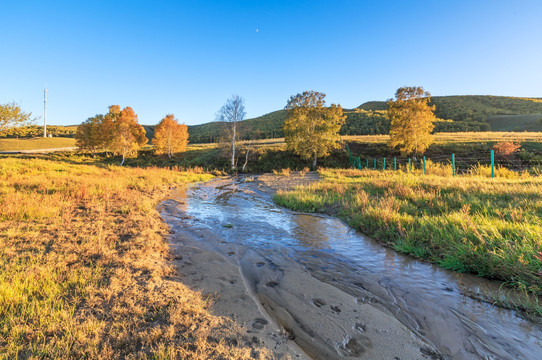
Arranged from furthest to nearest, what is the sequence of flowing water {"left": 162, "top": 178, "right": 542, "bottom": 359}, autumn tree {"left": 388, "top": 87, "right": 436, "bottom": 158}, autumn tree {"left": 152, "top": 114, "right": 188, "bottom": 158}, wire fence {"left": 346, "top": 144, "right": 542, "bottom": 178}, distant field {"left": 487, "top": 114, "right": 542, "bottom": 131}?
distant field {"left": 487, "top": 114, "right": 542, "bottom": 131} → autumn tree {"left": 152, "top": 114, "right": 188, "bottom": 158} → autumn tree {"left": 388, "top": 87, "right": 436, "bottom": 158} → wire fence {"left": 346, "top": 144, "right": 542, "bottom": 178} → flowing water {"left": 162, "top": 178, "right": 542, "bottom": 359}

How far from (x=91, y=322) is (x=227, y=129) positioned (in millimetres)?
32920

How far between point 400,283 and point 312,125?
2918cm

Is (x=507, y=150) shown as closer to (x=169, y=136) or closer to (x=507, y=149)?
(x=507, y=149)

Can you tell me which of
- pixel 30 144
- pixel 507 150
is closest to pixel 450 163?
pixel 507 150

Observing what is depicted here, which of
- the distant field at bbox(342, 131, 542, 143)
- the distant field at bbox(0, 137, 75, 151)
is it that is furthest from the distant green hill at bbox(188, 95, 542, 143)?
the distant field at bbox(0, 137, 75, 151)

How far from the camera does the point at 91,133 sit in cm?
4112

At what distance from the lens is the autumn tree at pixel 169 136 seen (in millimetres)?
40562

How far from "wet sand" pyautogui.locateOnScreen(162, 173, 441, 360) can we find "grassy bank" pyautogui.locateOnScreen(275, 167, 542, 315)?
92.5 inches

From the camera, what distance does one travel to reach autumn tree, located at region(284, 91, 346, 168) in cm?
3144

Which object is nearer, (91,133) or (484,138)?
(484,138)

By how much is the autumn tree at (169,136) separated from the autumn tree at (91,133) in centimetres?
910

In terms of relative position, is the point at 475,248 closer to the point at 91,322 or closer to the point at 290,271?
the point at 290,271

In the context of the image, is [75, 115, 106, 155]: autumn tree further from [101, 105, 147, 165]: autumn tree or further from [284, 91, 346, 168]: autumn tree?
[284, 91, 346, 168]: autumn tree

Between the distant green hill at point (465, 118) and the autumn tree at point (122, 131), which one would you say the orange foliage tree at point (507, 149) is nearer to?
the distant green hill at point (465, 118)
